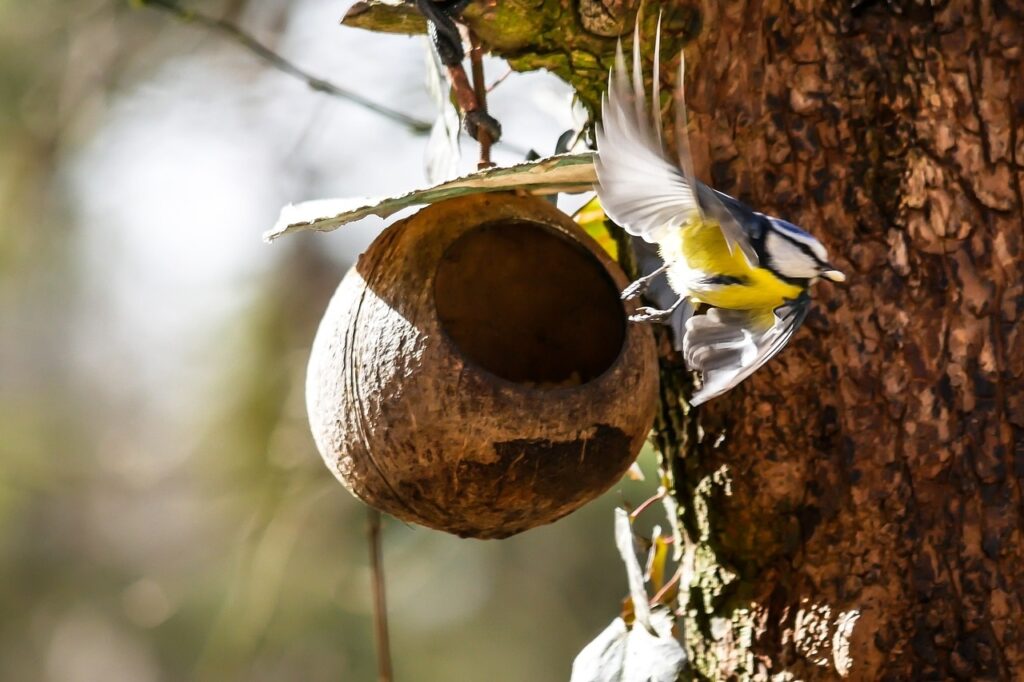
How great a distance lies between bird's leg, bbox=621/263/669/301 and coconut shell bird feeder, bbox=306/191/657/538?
3cm

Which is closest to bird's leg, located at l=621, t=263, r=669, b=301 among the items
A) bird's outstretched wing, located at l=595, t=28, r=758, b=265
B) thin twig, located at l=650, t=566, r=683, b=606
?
bird's outstretched wing, located at l=595, t=28, r=758, b=265

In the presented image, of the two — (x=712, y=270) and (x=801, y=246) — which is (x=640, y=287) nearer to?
(x=712, y=270)

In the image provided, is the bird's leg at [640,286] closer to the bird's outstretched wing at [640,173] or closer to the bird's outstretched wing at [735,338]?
the bird's outstretched wing at [735,338]

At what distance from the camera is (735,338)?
136 cm

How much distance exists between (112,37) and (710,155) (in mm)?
2849

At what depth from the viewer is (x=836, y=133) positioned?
1477 mm

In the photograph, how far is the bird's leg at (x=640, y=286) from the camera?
4.82ft

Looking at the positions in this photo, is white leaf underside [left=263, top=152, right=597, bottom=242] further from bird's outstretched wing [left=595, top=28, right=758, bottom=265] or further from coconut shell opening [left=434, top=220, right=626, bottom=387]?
coconut shell opening [left=434, top=220, right=626, bottom=387]

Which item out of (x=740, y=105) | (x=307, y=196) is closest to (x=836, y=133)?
(x=740, y=105)

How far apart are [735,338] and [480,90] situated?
479mm

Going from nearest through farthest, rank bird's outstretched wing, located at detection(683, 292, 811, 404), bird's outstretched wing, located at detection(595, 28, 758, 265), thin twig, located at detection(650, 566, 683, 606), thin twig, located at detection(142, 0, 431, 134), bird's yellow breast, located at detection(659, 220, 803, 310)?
bird's outstretched wing, located at detection(595, 28, 758, 265), bird's outstretched wing, located at detection(683, 292, 811, 404), bird's yellow breast, located at detection(659, 220, 803, 310), thin twig, located at detection(650, 566, 683, 606), thin twig, located at detection(142, 0, 431, 134)

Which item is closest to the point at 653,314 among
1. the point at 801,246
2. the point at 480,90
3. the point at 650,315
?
the point at 650,315

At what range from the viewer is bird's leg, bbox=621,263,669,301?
57.8 inches

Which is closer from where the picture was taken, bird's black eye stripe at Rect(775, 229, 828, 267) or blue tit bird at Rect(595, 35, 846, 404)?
blue tit bird at Rect(595, 35, 846, 404)
